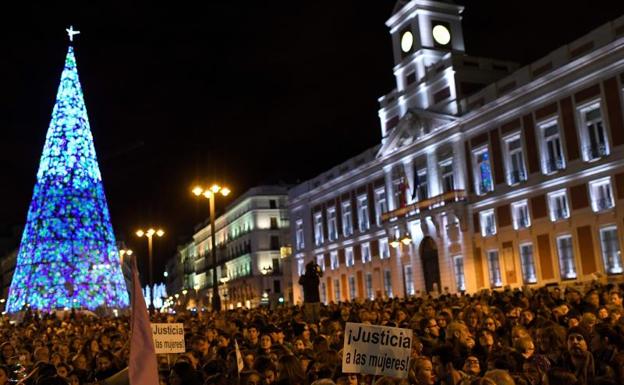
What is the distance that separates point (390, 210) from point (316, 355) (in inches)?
1545

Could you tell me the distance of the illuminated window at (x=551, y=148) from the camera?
112 feet

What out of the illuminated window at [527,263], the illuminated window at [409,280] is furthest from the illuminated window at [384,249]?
the illuminated window at [527,263]

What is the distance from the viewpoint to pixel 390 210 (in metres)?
47.9

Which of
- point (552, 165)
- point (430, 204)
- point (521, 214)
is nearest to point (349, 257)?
point (430, 204)

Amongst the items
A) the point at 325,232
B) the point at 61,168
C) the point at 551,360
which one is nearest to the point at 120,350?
the point at 551,360

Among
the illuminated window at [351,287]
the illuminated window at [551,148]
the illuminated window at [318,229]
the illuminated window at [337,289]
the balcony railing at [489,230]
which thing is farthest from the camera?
the illuminated window at [318,229]

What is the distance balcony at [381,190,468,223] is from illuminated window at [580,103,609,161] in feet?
30.1

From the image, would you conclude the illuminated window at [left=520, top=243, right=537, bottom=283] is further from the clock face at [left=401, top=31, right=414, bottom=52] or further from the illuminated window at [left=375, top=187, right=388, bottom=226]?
the clock face at [left=401, top=31, right=414, bottom=52]

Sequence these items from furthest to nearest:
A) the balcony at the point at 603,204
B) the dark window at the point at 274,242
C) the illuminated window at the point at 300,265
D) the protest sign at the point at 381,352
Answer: the dark window at the point at 274,242 → the illuminated window at the point at 300,265 → the balcony at the point at 603,204 → the protest sign at the point at 381,352

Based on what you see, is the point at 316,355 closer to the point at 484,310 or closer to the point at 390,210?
the point at 484,310

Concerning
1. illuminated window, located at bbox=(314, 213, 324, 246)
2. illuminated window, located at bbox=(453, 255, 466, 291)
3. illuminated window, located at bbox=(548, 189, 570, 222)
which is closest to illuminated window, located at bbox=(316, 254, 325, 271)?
illuminated window, located at bbox=(314, 213, 324, 246)

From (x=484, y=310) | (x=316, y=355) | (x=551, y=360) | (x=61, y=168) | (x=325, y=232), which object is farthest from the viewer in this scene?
(x=325, y=232)

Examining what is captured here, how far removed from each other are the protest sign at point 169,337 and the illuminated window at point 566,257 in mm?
26908

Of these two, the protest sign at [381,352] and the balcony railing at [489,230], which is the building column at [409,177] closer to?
the balcony railing at [489,230]
